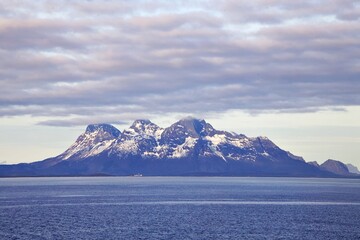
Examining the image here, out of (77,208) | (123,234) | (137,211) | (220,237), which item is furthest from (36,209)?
(220,237)

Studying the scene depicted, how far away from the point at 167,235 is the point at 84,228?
65.4 ft

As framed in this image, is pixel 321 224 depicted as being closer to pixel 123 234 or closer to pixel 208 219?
pixel 208 219

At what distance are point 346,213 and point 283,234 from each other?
5392cm

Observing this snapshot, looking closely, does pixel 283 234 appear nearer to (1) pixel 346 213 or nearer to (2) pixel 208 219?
(2) pixel 208 219

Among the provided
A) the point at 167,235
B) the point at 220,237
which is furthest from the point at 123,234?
the point at 220,237

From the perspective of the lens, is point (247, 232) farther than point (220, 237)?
Yes

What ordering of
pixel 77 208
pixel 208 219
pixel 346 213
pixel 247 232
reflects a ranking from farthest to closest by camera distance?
pixel 77 208, pixel 346 213, pixel 208 219, pixel 247 232

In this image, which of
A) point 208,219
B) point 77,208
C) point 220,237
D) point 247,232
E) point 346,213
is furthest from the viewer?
point 77,208

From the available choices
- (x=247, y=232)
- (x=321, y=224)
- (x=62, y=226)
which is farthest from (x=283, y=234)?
(x=62, y=226)

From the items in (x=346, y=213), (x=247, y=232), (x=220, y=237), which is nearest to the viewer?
(x=220, y=237)

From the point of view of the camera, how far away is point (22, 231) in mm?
117688

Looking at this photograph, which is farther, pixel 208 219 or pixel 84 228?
pixel 208 219

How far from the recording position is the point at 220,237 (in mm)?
111500

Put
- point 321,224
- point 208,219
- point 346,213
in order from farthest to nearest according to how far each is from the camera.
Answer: point 346,213, point 208,219, point 321,224
